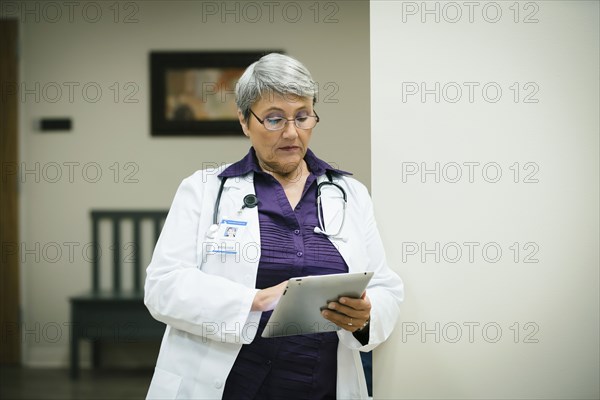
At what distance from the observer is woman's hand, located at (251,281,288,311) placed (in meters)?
1.25

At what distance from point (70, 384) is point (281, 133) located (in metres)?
2.91

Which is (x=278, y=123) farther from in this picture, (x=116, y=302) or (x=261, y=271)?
(x=116, y=302)

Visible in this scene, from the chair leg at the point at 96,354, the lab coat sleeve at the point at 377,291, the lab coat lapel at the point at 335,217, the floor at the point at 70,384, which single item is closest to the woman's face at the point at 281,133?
the lab coat lapel at the point at 335,217

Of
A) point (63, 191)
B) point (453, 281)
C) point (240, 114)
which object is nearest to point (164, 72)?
point (63, 191)

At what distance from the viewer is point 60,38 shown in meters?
3.91

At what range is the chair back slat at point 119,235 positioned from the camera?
3.88 meters

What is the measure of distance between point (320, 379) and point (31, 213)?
325cm

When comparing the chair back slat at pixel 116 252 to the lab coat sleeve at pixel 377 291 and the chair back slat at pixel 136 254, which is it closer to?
the chair back slat at pixel 136 254

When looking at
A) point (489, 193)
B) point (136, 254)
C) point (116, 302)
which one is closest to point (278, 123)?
point (489, 193)

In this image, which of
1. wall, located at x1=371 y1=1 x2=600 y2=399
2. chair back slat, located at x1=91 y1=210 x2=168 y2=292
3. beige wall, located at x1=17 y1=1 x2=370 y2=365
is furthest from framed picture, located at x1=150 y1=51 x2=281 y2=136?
wall, located at x1=371 y1=1 x2=600 y2=399

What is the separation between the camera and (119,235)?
12.8ft

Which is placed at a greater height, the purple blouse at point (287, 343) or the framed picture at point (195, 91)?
the framed picture at point (195, 91)

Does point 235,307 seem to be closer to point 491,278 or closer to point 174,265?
point 174,265

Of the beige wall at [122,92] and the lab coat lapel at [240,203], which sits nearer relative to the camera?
the lab coat lapel at [240,203]
